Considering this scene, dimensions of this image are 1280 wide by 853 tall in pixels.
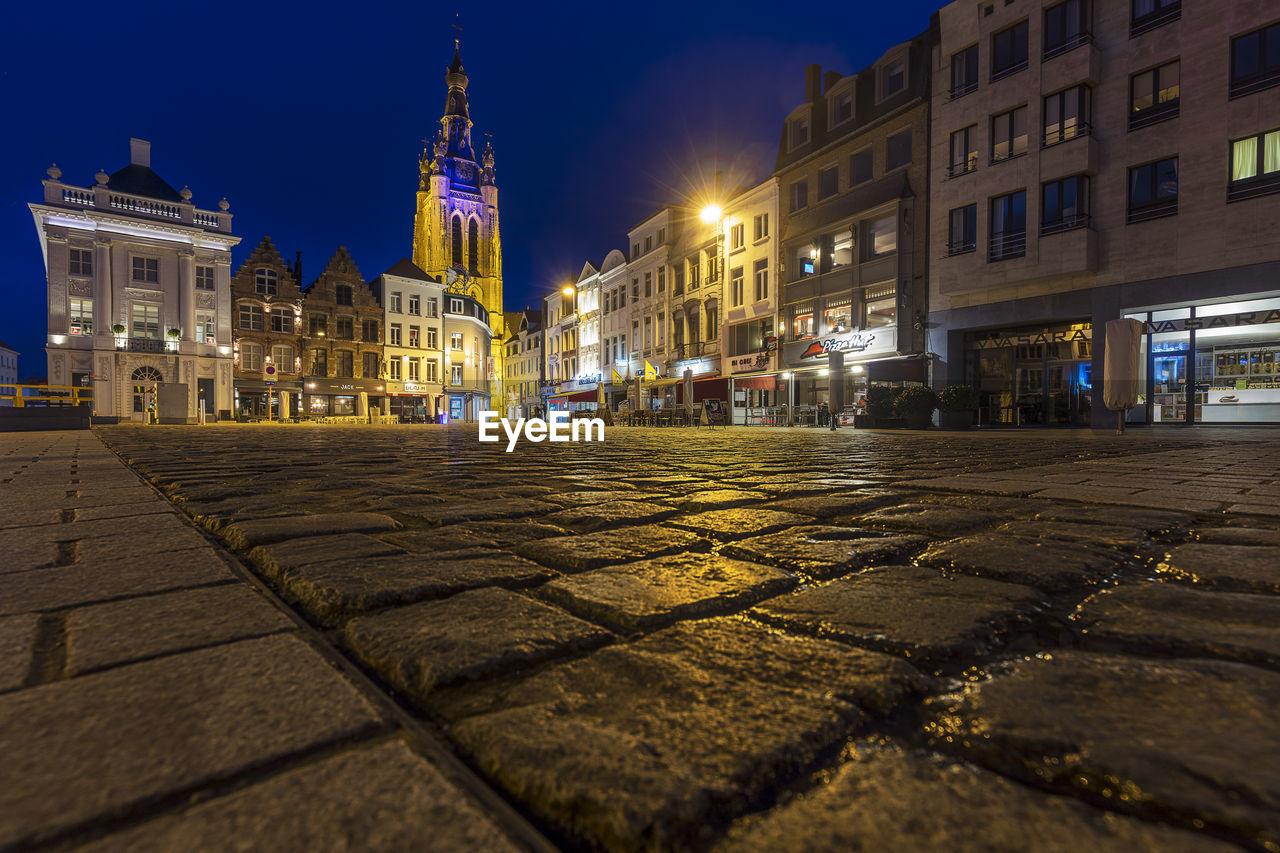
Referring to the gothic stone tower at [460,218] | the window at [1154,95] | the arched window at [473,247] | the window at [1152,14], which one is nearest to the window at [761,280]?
the window at [1154,95]

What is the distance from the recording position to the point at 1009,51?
18188 millimetres

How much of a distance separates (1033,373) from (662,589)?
833 inches

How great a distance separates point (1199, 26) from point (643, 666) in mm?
21649

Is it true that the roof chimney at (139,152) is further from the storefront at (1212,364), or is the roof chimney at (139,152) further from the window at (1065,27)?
the storefront at (1212,364)

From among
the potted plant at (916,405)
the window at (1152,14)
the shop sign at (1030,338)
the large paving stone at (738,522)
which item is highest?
the window at (1152,14)

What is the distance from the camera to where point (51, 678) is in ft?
3.17

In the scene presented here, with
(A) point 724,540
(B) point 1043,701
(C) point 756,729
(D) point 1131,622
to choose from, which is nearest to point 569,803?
(C) point 756,729

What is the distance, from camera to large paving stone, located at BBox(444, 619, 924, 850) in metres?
0.65

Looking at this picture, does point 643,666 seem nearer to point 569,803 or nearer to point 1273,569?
point 569,803

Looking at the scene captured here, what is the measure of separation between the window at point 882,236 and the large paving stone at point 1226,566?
68.0 ft

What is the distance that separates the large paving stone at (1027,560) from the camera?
158 cm

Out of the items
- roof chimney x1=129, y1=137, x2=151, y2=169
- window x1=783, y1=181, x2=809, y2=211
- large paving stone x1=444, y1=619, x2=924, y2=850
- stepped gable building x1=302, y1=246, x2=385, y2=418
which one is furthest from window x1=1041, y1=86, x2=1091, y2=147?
roof chimney x1=129, y1=137, x2=151, y2=169

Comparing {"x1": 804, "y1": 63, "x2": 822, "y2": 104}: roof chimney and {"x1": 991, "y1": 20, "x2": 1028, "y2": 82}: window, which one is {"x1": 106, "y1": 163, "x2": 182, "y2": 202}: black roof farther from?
{"x1": 991, "y1": 20, "x2": 1028, "y2": 82}: window

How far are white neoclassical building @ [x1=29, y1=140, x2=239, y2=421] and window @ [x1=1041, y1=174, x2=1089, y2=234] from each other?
3816 cm
